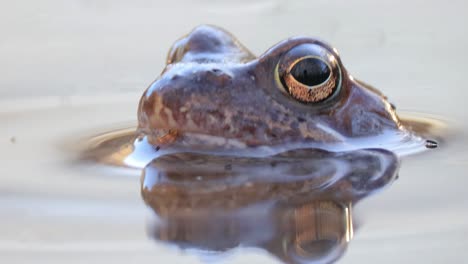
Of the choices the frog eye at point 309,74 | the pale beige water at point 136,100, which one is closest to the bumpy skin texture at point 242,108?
the frog eye at point 309,74

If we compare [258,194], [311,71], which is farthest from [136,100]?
[258,194]

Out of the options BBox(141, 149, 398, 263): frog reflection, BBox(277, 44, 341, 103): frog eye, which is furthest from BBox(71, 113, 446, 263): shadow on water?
BBox(277, 44, 341, 103): frog eye

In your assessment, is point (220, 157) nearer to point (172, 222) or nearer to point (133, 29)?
point (172, 222)

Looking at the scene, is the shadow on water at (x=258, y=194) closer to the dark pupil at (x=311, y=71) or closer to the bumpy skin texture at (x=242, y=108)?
the bumpy skin texture at (x=242, y=108)

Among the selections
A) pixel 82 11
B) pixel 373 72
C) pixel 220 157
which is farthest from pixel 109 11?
pixel 220 157

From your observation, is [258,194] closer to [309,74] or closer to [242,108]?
[242,108]
